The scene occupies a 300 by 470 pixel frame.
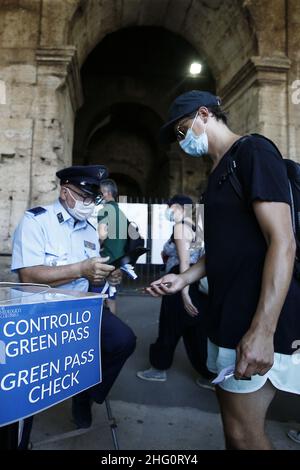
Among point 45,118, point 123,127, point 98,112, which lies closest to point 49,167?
point 45,118

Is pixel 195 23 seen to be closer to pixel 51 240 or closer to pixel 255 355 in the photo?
pixel 51 240

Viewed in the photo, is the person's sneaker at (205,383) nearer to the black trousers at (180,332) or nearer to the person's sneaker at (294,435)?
the black trousers at (180,332)

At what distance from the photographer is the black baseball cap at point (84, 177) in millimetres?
2438

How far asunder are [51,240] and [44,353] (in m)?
1.07

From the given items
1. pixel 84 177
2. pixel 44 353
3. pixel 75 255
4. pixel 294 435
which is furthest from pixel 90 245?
pixel 294 435

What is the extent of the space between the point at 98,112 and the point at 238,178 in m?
12.9

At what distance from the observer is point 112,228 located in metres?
3.99

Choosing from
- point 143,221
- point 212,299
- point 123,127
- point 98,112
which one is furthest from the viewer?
point 123,127

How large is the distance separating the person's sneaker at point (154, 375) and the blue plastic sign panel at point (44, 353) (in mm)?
1954

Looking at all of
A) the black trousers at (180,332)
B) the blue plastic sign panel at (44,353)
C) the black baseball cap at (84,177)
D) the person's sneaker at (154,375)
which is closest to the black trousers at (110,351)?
the blue plastic sign panel at (44,353)

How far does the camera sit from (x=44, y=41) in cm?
586

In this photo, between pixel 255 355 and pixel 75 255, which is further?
pixel 75 255
